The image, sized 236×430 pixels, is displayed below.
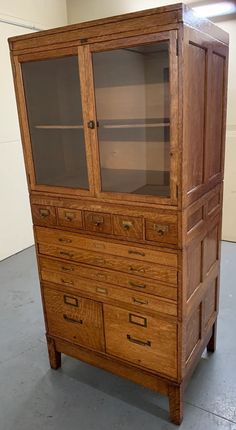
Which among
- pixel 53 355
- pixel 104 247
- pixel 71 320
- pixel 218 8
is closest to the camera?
pixel 104 247

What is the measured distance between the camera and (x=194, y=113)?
1.44 m

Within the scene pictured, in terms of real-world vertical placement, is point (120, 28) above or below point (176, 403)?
above

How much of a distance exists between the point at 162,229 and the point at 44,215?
2.21 feet

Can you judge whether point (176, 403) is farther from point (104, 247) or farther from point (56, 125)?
point (56, 125)

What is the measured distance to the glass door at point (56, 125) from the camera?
63.3 inches

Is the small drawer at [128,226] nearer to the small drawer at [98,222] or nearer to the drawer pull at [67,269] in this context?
the small drawer at [98,222]

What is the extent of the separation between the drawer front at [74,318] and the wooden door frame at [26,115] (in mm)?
568

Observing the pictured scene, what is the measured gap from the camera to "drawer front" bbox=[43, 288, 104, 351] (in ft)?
5.98

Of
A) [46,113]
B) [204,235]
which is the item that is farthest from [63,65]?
[204,235]

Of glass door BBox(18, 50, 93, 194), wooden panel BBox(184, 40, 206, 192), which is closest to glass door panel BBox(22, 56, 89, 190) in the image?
glass door BBox(18, 50, 93, 194)

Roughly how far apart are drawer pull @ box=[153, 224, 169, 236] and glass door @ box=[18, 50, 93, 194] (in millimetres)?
358

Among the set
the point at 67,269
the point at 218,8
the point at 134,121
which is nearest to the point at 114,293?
the point at 67,269

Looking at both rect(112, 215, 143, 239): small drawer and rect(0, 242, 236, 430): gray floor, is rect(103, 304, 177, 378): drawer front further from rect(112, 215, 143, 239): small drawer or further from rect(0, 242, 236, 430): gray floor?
A: rect(112, 215, 143, 239): small drawer

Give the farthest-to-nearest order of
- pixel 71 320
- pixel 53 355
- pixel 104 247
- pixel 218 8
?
pixel 218 8 < pixel 53 355 < pixel 71 320 < pixel 104 247
